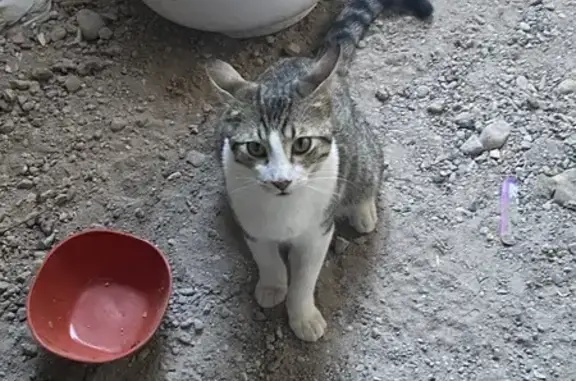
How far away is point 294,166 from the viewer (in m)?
1.68

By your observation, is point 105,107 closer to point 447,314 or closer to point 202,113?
point 202,113

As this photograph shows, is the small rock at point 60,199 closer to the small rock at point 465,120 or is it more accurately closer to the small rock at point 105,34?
the small rock at point 105,34

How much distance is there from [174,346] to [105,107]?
76 cm

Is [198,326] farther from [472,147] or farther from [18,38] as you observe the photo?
[18,38]

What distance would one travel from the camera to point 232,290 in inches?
83.0

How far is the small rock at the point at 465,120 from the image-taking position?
2367 millimetres

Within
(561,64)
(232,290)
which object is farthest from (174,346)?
(561,64)

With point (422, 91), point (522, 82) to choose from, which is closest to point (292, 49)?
point (422, 91)

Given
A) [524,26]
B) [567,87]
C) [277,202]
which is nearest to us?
[277,202]

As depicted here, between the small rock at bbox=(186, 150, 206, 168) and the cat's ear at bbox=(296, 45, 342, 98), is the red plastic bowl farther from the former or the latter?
the cat's ear at bbox=(296, 45, 342, 98)

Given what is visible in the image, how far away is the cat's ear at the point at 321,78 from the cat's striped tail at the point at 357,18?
1.91ft

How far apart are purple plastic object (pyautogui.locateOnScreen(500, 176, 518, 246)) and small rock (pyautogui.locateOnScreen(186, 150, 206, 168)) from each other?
0.76 metres

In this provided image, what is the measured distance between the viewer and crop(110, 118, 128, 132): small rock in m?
2.41

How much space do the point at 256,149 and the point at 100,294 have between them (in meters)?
0.61
